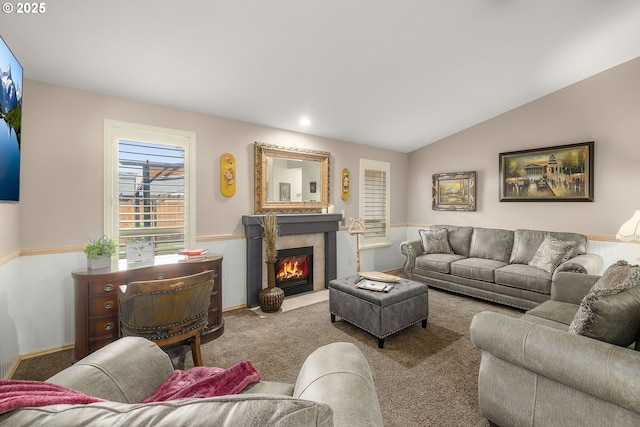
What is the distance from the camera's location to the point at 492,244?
452cm

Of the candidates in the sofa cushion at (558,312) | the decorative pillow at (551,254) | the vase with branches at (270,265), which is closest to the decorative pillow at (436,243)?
the decorative pillow at (551,254)

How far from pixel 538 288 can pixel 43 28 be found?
5402 millimetres

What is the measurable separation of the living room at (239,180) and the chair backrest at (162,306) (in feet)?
3.59

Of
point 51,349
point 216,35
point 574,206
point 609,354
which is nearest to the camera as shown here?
point 609,354

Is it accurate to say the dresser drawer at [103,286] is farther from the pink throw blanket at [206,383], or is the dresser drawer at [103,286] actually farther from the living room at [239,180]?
the pink throw blanket at [206,383]

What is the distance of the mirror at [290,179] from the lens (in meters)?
4.00

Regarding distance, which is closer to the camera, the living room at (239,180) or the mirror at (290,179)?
the living room at (239,180)

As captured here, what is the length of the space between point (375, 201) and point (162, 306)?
432 cm

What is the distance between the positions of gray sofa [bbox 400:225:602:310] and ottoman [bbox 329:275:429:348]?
1.39m

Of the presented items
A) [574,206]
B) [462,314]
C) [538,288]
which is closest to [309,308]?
[462,314]

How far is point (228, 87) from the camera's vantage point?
10.1 feet

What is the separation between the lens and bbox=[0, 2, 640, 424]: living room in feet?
8.54

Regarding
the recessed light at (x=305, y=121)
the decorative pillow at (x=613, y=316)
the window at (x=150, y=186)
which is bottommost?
the decorative pillow at (x=613, y=316)

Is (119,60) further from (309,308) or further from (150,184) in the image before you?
(309,308)
